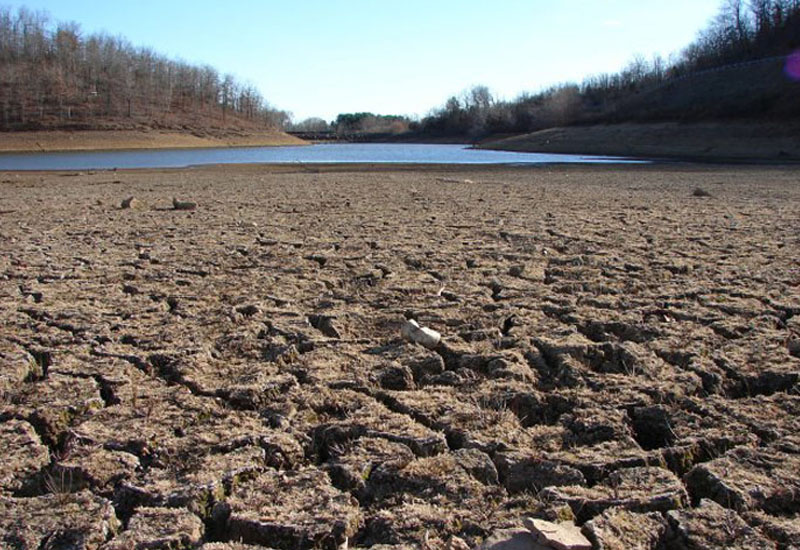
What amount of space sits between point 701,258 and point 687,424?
340 cm

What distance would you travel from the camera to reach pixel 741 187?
494 inches

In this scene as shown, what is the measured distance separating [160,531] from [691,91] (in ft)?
185

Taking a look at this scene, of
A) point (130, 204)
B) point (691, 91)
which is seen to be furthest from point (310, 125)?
point (130, 204)

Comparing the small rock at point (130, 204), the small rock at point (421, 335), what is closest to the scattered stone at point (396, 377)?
the small rock at point (421, 335)

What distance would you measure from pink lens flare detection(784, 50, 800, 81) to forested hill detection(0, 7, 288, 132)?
2320 inches

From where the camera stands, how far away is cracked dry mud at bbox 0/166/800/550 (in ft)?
6.22

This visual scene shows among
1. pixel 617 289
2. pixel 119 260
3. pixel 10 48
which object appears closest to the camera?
pixel 617 289

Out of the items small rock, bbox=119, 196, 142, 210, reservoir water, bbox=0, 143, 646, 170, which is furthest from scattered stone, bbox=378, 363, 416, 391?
reservoir water, bbox=0, 143, 646, 170

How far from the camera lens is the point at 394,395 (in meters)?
2.74

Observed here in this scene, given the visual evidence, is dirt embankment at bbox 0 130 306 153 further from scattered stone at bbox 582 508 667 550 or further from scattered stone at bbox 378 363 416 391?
scattered stone at bbox 582 508 667 550

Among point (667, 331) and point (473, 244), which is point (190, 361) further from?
point (473, 244)

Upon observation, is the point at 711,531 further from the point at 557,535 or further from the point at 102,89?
the point at 102,89

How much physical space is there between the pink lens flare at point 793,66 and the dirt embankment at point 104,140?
50.4 metres

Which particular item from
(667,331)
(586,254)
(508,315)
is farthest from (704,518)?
(586,254)
